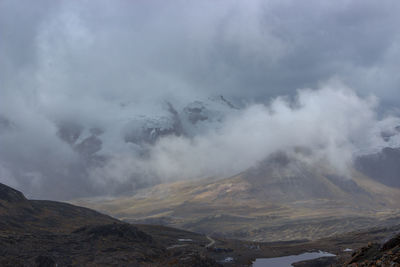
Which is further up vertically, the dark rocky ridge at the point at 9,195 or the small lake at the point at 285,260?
the dark rocky ridge at the point at 9,195

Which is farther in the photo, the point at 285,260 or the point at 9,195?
the point at 9,195

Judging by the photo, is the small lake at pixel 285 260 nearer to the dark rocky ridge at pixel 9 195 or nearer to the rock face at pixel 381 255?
the rock face at pixel 381 255

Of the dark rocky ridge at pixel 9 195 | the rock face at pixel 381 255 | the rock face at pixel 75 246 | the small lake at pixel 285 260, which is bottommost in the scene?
the small lake at pixel 285 260

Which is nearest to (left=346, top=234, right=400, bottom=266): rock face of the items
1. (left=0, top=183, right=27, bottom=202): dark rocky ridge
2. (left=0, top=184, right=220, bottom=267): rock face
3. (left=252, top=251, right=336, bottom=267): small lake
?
(left=0, top=184, right=220, bottom=267): rock face

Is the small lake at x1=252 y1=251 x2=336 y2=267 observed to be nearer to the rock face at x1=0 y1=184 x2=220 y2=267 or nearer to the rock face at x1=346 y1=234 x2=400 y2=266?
the rock face at x1=0 y1=184 x2=220 y2=267

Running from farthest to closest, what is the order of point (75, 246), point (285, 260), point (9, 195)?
point (9, 195) → point (285, 260) → point (75, 246)

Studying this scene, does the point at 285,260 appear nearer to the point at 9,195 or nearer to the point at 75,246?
the point at 75,246

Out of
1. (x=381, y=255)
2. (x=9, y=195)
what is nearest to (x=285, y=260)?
(x=381, y=255)

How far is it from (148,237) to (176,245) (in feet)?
58.4

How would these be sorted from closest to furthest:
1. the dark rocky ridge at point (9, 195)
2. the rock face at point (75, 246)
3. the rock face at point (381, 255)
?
the rock face at point (381, 255), the rock face at point (75, 246), the dark rocky ridge at point (9, 195)

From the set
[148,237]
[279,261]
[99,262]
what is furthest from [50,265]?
[279,261]

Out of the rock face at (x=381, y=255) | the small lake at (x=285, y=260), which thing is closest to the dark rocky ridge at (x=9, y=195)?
the small lake at (x=285, y=260)

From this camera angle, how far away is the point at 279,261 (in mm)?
140125

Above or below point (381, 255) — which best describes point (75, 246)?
above
